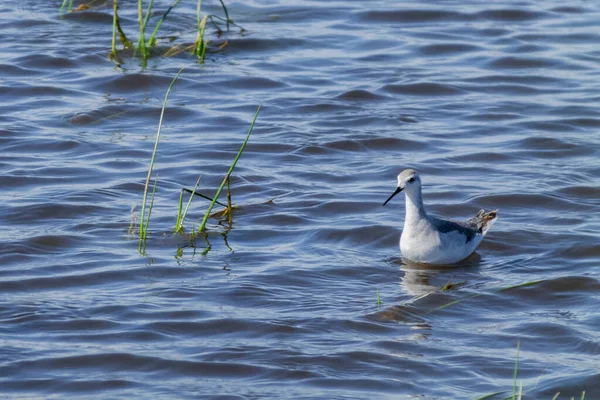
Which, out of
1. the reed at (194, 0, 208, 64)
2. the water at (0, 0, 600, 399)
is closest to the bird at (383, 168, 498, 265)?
the water at (0, 0, 600, 399)

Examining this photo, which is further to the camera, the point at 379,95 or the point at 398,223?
the point at 379,95

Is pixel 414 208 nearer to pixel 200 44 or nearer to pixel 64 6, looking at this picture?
pixel 200 44

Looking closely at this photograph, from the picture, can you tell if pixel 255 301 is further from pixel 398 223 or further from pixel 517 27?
pixel 517 27

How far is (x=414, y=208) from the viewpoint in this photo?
9.41 m

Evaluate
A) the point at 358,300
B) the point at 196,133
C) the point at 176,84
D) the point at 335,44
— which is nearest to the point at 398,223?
the point at 358,300

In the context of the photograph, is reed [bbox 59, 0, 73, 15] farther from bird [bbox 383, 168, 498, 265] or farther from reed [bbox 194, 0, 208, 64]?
bird [bbox 383, 168, 498, 265]

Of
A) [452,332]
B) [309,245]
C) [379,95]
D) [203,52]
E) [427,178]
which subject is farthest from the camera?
[203,52]

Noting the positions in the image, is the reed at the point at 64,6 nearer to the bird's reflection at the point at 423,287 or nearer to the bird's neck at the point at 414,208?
the bird's neck at the point at 414,208

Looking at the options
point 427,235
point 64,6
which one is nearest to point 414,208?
point 427,235

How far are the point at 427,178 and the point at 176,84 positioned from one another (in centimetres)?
385

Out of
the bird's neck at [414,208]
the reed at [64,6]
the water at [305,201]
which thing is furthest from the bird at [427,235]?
the reed at [64,6]

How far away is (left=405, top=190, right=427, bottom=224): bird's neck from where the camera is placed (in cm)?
936

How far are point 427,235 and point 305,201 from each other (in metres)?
1.74

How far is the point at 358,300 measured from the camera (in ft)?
27.8
